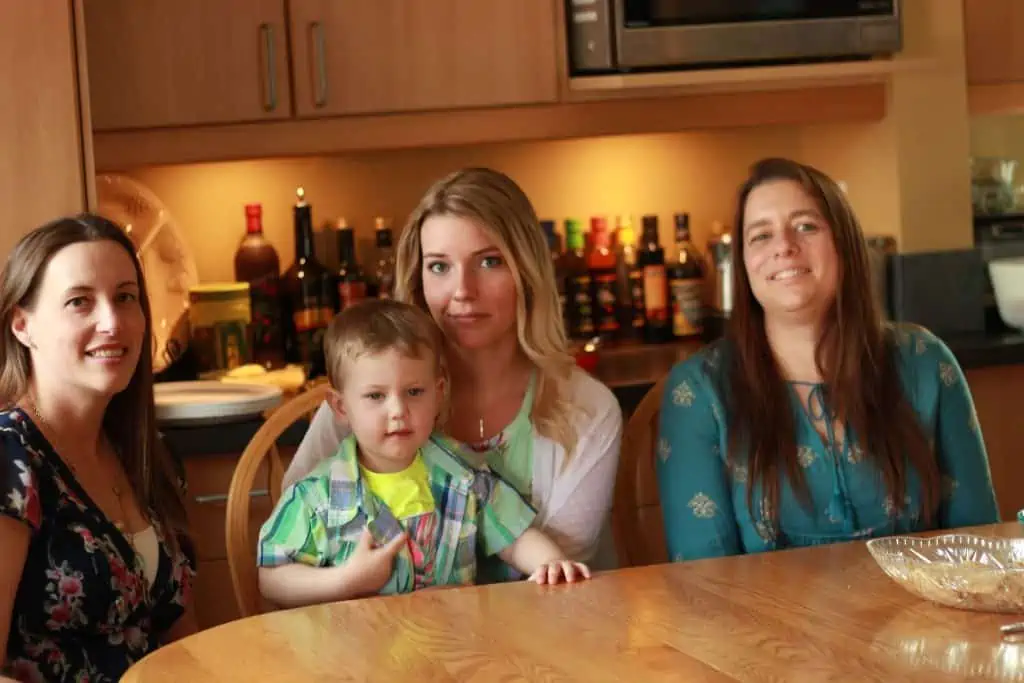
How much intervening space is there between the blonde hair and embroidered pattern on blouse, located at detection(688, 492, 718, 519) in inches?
7.6

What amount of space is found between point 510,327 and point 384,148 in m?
1.04

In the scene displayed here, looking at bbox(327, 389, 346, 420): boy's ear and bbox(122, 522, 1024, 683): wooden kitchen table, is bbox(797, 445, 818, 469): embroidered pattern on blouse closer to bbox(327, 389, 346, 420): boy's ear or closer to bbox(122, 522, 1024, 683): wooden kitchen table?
bbox(122, 522, 1024, 683): wooden kitchen table

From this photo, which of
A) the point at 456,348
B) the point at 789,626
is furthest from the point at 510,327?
the point at 789,626

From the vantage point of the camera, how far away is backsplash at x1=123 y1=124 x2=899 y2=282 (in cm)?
351

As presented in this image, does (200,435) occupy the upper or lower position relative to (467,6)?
lower

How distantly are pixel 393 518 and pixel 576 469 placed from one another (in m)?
0.29

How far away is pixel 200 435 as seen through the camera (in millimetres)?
2867

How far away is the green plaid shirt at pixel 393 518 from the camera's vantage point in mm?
2117

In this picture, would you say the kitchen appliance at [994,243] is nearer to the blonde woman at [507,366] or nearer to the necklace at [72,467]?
the blonde woman at [507,366]

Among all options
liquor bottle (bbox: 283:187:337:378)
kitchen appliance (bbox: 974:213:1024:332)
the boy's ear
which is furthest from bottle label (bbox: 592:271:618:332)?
the boy's ear

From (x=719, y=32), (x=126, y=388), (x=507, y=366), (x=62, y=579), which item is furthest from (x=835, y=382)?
(x=719, y=32)

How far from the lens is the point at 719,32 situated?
10.8 feet

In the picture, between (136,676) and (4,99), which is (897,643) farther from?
(4,99)

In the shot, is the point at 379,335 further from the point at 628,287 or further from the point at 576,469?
the point at 628,287
